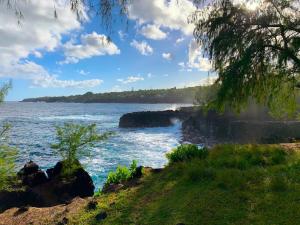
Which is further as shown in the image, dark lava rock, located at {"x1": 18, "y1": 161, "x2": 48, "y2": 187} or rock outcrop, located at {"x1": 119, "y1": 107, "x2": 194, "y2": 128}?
rock outcrop, located at {"x1": 119, "y1": 107, "x2": 194, "y2": 128}

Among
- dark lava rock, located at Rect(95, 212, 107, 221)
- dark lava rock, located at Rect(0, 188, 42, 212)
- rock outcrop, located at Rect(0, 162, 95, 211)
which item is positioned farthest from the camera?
rock outcrop, located at Rect(0, 162, 95, 211)

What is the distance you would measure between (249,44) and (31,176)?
48.8 ft

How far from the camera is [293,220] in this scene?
766 centimetres

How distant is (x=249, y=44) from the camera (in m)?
15.2

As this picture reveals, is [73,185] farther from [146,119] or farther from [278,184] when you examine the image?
[146,119]

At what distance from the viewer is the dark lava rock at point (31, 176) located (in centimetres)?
1992

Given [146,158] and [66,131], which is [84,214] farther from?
[146,158]

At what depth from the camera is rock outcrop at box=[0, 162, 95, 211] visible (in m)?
17.0

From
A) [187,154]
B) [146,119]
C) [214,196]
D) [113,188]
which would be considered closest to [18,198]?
[113,188]

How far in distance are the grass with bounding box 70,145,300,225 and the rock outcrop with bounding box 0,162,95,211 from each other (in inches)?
276

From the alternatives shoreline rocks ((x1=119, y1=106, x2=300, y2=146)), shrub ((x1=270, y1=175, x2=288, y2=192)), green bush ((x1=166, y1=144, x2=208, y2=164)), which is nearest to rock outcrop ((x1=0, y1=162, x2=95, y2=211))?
green bush ((x1=166, y1=144, x2=208, y2=164))

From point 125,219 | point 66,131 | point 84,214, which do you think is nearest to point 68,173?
point 66,131

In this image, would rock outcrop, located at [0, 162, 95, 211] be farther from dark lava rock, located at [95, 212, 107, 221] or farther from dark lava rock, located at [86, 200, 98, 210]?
dark lava rock, located at [95, 212, 107, 221]

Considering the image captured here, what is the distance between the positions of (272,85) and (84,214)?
12.2 meters
